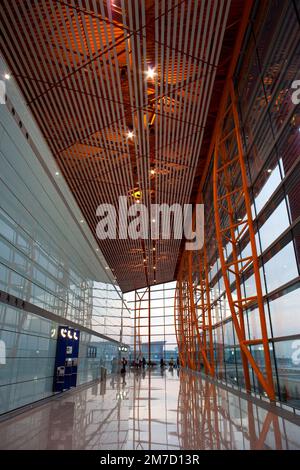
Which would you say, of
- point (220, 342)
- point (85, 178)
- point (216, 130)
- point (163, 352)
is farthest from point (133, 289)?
point (216, 130)

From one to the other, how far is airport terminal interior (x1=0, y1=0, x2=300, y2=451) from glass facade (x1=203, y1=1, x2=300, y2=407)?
0.06 meters

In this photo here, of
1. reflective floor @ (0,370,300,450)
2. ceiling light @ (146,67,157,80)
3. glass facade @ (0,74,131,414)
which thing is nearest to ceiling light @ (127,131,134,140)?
ceiling light @ (146,67,157,80)

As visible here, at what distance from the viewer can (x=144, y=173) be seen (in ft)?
47.3

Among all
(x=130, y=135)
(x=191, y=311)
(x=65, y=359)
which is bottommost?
(x=65, y=359)

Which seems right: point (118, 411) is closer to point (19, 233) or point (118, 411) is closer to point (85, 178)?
point (19, 233)

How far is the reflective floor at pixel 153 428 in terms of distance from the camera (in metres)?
4.85

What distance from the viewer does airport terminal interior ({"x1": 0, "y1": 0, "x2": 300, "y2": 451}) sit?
698 cm

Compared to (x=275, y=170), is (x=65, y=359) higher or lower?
lower

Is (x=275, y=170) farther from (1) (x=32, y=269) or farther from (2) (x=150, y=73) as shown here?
(1) (x=32, y=269)

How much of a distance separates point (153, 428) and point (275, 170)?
650 centimetres

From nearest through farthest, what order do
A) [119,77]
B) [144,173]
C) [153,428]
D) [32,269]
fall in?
[153,428] < [119,77] < [32,269] < [144,173]

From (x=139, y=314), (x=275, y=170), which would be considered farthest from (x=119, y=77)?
(x=139, y=314)

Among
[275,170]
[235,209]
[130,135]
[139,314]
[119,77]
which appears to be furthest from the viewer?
[139,314]
